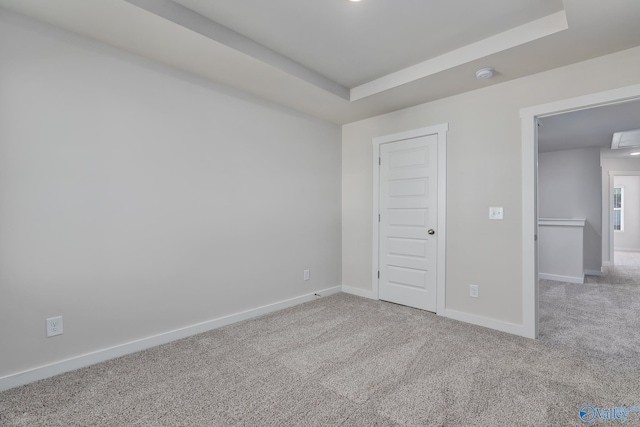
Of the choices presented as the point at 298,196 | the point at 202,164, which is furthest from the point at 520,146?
the point at 202,164

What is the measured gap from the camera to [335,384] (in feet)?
6.55

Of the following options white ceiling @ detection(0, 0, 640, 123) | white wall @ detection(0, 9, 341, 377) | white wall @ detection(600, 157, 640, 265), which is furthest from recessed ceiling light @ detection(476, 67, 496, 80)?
white wall @ detection(600, 157, 640, 265)

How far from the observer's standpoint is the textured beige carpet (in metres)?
1.68

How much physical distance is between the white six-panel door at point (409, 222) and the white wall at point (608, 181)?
5.27 meters

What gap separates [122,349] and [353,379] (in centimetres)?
179

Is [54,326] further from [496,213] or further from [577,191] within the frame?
[577,191]

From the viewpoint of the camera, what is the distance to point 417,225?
356cm

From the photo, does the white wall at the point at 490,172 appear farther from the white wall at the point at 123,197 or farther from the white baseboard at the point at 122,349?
the white baseboard at the point at 122,349

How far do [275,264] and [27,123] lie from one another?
2362mm

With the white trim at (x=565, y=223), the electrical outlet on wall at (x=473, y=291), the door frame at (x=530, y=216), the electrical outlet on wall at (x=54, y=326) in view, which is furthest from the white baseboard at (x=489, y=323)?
the electrical outlet on wall at (x=54, y=326)

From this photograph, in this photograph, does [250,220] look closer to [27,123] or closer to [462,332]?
[27,123]

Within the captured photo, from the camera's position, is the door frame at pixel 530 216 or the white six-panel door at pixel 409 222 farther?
the white six-panel door at pixel 409 222

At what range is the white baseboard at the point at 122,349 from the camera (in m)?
1.98

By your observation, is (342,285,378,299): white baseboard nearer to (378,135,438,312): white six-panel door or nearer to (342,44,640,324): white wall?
(378,135,438,312): white six-panel door
